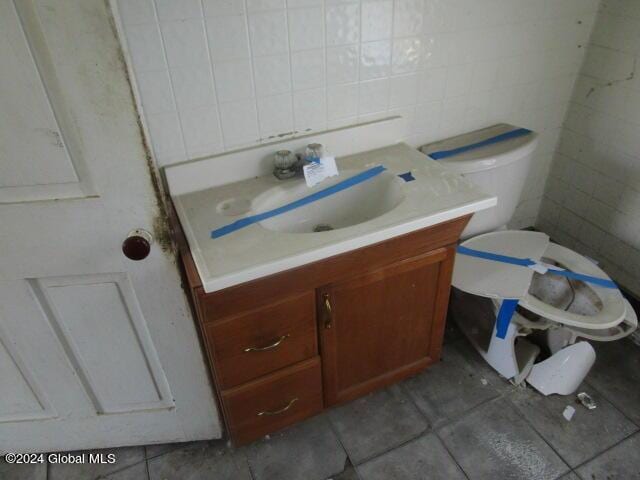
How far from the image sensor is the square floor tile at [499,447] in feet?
4.30

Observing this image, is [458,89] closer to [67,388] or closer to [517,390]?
[517,390]

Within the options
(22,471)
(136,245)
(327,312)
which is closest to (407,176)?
(327,312)

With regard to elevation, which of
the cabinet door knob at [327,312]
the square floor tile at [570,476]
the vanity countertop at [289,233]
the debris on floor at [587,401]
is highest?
the vanity countertop at [289,233]

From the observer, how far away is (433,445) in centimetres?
139

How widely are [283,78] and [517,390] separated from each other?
4.07ft

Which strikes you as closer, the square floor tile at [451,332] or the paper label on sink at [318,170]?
the paper label on sink at [318,170]

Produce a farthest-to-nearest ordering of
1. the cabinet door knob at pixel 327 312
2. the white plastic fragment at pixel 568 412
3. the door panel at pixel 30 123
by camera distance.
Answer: the white plastic fragment at pixel 568 412 → the cabinet door knob at pixel 327 312 → the door panel at pixel 30 123

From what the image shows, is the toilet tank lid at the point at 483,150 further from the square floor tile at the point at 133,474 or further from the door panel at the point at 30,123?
the square floor tile at the point at 133,474

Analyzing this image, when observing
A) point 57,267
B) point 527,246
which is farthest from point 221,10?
point 527,246

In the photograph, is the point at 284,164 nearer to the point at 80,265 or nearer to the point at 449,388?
the point at 80,265

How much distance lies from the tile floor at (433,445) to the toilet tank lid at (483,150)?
74 centimetres

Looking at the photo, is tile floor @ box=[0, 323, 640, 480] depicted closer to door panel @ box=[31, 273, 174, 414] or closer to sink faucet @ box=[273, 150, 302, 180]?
door panel @ box=[31, 273, 174, 414]

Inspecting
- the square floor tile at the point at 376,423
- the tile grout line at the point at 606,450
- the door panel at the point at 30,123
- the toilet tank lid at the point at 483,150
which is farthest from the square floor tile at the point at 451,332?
the door panel at the point at 30,123

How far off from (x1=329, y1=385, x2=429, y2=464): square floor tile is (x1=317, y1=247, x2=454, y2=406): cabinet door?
94mm
